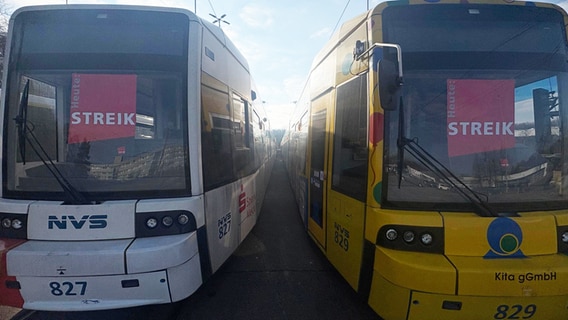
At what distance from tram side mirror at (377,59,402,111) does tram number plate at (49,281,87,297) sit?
2931 millimetres

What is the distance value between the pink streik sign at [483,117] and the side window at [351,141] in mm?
753

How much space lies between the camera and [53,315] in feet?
9.07

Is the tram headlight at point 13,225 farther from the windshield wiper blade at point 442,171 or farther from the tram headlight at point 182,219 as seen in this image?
the windshield wiper blade at point 442,171

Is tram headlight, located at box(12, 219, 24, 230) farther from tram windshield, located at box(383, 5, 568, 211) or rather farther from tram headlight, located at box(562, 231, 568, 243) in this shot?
tram headlight, located at box(562, 231, 568, 243)

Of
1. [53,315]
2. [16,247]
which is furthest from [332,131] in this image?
[53,315]

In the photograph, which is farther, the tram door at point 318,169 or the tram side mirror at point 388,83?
the tram door at point 318,169

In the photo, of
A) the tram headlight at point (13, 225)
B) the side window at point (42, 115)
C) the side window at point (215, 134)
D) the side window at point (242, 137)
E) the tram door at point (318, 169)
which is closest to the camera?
the tram headlight at point (13, 225)

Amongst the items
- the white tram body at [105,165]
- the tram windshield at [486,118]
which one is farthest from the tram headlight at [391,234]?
A: the white tram body at [105,165]

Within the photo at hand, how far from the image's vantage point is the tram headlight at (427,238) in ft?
7.32

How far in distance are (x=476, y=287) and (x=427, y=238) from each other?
1.52 feet

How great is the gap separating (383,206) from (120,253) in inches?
90.1

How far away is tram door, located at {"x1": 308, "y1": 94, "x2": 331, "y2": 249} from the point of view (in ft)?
12.2

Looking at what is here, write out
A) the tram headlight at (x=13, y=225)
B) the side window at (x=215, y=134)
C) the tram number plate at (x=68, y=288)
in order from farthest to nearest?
1. the side window at (x=215, y=134)
2. the tram headlight at (x=13, y=225)
3. the tram number plate at (x=68, y=288)

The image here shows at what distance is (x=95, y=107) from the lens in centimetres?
249
